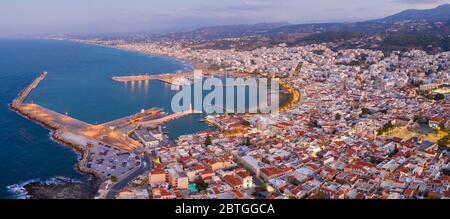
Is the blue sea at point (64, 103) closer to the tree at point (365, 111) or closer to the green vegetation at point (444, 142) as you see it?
the tree at point (365, 111)

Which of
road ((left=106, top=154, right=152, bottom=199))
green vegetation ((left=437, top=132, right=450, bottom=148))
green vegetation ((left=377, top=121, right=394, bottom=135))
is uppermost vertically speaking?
green vegetation ((left=377, top=121, right=394, bottom=135))

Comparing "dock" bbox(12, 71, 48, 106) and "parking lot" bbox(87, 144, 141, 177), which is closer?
"parking lot" bbox(87, 144, 141, 177)

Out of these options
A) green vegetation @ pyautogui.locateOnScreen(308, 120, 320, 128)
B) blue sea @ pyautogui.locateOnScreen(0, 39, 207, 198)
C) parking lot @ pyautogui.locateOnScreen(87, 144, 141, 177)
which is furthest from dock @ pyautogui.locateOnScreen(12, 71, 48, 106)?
green vegetation @ pyautogui.locateOnScreen(308, 120, 320, 128)

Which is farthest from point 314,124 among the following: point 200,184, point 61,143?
point 61,143

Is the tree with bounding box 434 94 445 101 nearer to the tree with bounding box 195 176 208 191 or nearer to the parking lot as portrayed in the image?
the tree with bounding box 195 176 208 191

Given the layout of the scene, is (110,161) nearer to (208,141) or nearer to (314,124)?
(208,141)
